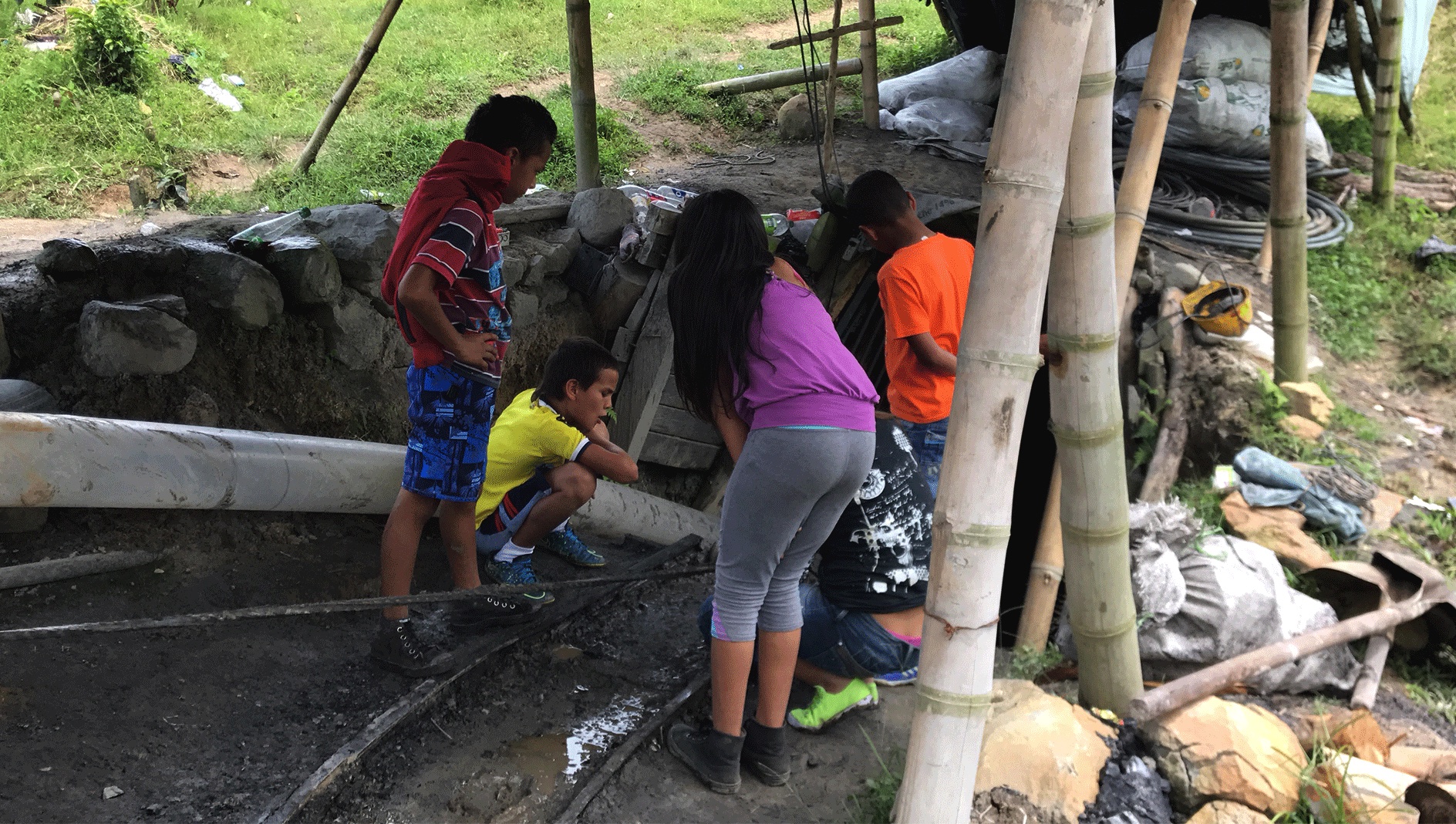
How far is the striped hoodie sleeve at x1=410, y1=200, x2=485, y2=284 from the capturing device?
2.93 metres

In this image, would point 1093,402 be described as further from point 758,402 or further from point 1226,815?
point 1226,815

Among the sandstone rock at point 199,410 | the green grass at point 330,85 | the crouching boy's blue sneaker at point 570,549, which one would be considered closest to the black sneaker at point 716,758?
the crouching boy's blue sneaker at point 570,549

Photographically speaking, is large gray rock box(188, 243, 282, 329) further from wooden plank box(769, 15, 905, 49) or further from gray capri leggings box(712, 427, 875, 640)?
wooden plank box(769, 15, 905, 49)

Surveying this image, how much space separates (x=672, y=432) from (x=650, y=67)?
21.9ft

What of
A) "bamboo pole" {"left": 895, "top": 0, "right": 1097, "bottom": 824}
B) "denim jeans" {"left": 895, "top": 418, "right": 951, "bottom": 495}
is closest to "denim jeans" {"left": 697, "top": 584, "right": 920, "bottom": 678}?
"bamboo pole" {"left": 895, "top": 0, "right": 1097, "bottom": 824}

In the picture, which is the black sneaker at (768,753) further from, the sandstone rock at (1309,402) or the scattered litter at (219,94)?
the scattered litter at (219,94)

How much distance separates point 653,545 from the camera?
4793mm

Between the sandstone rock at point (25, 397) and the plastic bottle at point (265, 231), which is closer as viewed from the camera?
the sandstone rock at point (25, 397)

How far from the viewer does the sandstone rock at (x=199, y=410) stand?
3.89 meters

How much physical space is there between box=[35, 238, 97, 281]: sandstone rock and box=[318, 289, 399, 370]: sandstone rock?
3.05ft

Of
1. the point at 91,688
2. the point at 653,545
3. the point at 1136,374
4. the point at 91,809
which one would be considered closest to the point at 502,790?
the point at 91,809

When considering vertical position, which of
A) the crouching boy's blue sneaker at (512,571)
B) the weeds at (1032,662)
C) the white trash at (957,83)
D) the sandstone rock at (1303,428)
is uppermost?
the white trash at (957,83)

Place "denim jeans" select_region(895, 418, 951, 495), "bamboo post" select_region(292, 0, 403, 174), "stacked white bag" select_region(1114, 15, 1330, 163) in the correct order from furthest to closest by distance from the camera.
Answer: "stacked white bag" select_region(1114, 15, 1330, 163) < "bamboo post" select_region(292, 0, 403, 174) < "denim jeans" select_region(895, 418, 951, 495)

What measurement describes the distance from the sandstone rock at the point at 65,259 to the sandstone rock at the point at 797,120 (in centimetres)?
677
